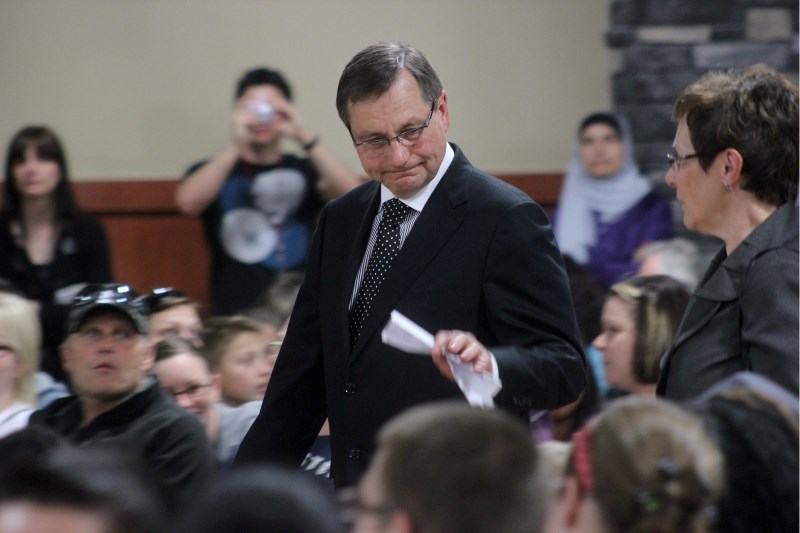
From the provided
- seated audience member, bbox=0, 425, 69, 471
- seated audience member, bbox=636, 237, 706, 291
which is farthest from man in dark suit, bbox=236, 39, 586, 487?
seated audience member, bbox=636, 237, 706, 291

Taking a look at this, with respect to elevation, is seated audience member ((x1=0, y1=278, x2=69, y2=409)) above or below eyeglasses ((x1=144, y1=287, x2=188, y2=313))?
below

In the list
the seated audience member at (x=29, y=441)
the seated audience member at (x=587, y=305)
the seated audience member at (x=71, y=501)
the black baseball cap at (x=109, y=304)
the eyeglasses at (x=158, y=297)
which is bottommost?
the seated audience member at (x=587, y=305)

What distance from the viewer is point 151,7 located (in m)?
6.07

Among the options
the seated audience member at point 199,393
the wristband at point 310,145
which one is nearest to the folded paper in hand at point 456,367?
the seated audience member at point 199,393

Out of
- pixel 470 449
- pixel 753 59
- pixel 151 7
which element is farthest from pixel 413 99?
pixel 151 7

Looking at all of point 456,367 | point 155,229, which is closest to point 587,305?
point 456,367

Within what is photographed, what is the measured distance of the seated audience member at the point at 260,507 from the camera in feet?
4.78

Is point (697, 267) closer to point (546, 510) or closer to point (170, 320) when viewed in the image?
point (170, 320)

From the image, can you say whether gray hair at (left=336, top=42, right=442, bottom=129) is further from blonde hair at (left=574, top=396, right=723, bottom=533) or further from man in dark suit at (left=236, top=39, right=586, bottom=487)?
blonde hair at (left=574, top=396, right=723, bottom=533)

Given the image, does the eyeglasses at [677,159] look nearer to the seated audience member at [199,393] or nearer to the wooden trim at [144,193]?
the seated audience member at [199,393]

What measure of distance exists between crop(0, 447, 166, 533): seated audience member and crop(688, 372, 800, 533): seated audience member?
707 millimetres

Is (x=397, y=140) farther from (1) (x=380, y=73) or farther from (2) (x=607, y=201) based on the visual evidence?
(2) (x=607, y=201)

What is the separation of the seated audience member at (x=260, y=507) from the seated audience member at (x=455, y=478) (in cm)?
8

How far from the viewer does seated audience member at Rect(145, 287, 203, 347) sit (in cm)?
416
